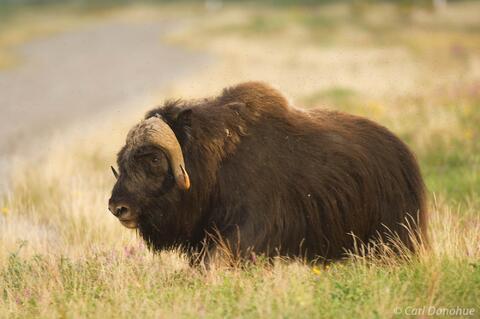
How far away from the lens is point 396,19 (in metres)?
62.8

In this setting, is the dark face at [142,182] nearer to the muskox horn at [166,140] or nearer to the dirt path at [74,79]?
the muskox horn at [166,140]

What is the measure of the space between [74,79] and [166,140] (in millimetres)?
25232

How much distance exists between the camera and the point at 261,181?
6.43 meters

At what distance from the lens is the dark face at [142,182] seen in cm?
625

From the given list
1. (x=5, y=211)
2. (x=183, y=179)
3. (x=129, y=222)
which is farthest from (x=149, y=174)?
(x=5, y=211)

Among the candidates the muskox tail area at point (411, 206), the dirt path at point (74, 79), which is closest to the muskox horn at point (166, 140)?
the muskox tail area at point (411, 206)

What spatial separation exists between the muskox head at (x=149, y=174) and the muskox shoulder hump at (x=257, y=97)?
71 cm

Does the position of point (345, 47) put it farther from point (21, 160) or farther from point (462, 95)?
point (21, 160)

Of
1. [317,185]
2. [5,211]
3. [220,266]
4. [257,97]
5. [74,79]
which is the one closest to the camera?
[220,266]

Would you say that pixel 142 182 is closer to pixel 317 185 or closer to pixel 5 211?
pixel 317 185

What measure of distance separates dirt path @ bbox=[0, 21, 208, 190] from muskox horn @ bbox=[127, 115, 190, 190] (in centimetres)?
568

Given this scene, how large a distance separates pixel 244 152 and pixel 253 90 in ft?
1.87

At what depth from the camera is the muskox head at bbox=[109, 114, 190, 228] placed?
6234 mm

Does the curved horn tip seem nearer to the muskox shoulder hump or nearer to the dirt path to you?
the muskox shoulder hump
